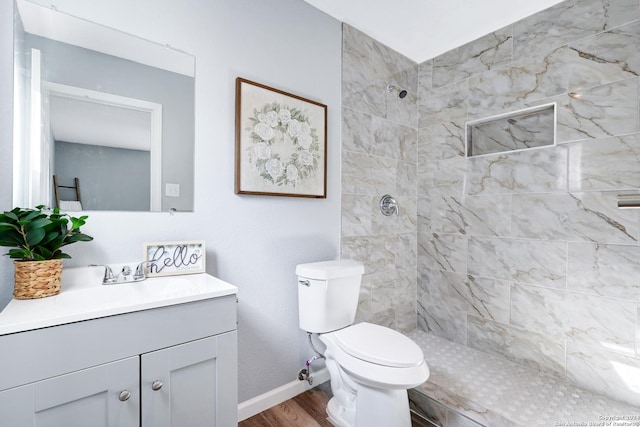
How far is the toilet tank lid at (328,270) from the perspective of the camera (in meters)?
1.71

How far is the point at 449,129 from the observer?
2.47 metres

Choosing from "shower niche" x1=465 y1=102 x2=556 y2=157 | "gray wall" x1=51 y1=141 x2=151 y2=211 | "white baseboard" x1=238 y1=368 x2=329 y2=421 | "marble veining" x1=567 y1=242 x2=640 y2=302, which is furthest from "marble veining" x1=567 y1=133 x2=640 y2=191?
"gray wall" x1=51 y1=141 x2=151 y2=211

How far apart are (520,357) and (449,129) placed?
5.70 feet

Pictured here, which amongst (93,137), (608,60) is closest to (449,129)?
(608,60)

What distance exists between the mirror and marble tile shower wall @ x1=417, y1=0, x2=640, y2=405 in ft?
6.48

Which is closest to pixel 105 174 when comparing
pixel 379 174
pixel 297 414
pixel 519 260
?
pixel 297 414

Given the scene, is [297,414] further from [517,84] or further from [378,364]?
[517,84]

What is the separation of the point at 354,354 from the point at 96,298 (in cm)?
112

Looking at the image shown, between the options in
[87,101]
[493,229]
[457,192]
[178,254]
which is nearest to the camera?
[87,101]

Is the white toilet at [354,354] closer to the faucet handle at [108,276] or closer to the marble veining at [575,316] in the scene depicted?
the faucet handle at [108,276]

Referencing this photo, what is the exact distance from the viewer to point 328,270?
171 centimetres

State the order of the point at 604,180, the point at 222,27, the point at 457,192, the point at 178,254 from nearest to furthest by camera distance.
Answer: the point at 178,254
the point at 222,27
the point at 604,180
the point at 457,192

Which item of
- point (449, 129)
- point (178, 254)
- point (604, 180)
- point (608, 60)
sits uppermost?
point (608, 60)

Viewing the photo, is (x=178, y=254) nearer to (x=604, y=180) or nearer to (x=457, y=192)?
(x=457, y=192)
